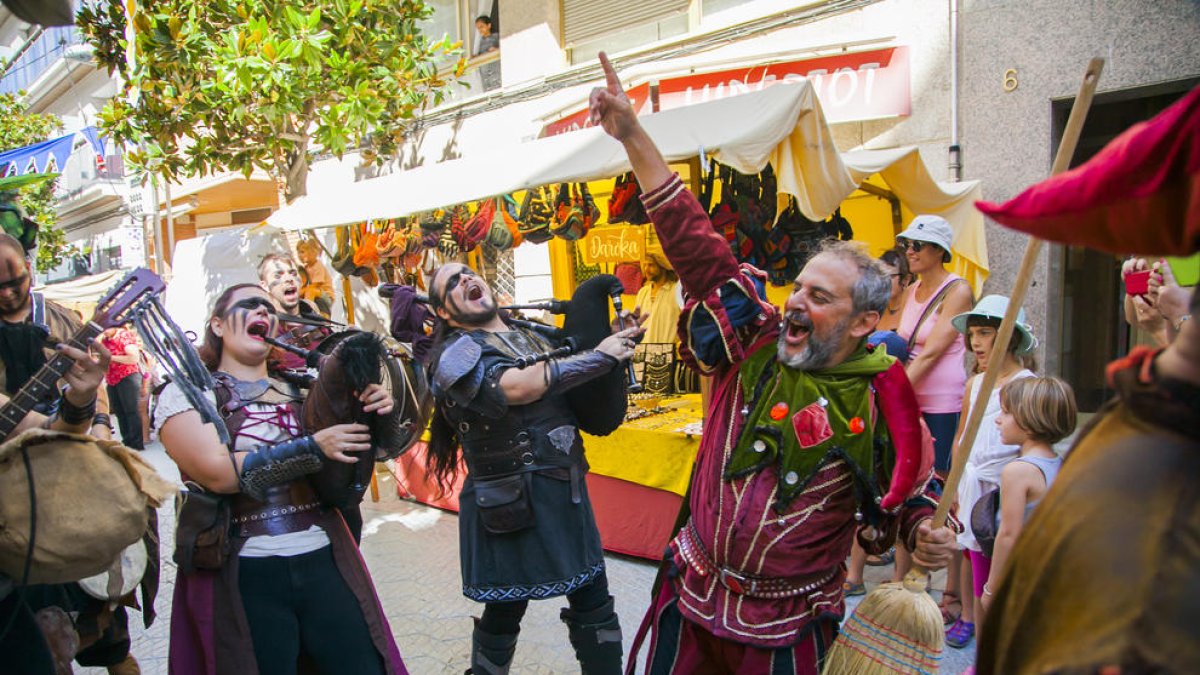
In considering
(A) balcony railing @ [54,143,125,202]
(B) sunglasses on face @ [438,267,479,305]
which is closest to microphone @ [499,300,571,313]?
(B) sunglasses on face @ [438,267,479,305]

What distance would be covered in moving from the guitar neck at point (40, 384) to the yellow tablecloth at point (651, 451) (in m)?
2.66

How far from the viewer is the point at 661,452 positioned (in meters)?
4.61

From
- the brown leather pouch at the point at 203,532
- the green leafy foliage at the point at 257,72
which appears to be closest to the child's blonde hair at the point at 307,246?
the green leafy foliage at the point at 257,72

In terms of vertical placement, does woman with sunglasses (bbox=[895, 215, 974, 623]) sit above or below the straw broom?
above

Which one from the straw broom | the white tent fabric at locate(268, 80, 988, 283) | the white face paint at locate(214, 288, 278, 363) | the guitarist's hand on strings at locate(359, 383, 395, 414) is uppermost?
the white tent fabric at locate(268, 80, 988, 283)

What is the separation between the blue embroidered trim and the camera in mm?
2852

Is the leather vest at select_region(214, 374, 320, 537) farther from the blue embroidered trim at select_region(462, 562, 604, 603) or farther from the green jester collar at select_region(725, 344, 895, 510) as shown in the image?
the green jester collar at select_region(725, 344, 895, 510)

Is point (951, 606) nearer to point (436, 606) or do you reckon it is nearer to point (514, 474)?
point (514, 474)

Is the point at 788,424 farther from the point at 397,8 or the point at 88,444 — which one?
the point at 397,8

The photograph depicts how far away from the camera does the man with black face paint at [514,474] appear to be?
2.79 meters

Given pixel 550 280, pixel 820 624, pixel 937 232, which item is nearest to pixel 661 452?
pixel 937 232

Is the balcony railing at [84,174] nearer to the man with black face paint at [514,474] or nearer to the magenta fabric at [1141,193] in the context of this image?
the man with black face paint at [514,474]

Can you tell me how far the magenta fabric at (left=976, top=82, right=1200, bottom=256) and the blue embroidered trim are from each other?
237cm

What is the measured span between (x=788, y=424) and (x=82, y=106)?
2592 centimetres
